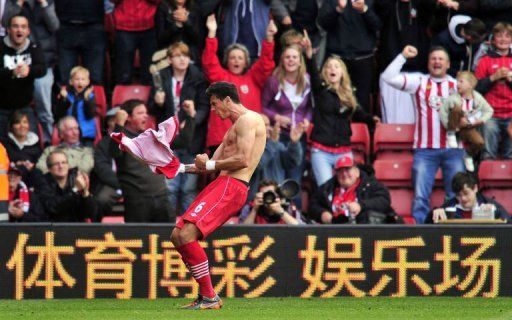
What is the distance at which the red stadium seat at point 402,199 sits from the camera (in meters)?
15.5

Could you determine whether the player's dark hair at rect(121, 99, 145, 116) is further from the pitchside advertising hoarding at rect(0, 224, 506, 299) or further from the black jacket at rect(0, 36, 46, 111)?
the black jacket at rect(0, 36, 46, 111)

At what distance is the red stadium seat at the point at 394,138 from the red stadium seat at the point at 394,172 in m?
0.33

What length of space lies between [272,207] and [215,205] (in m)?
2.50

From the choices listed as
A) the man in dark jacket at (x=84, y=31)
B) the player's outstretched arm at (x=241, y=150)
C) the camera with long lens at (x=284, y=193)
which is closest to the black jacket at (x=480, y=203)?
the camera with long lens at (x=284, y=193)

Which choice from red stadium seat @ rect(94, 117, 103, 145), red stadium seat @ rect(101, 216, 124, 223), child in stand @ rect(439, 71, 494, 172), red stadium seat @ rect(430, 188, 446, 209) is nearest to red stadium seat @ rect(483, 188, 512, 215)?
red stadium seat @ rect(430, 188, 446, 209)

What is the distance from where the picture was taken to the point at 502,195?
50.9 feet

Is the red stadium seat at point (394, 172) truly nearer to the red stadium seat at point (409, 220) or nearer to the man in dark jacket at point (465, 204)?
the red stadium seat at point (409, 220)

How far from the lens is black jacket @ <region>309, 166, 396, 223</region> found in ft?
45.0

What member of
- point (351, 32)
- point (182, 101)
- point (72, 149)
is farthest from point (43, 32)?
point (351, 32)

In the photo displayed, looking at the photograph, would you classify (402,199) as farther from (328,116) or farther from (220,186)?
(220,186)

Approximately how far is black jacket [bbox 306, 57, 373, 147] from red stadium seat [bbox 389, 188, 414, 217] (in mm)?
980

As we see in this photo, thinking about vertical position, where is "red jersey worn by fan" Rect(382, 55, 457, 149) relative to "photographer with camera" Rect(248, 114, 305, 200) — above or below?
above

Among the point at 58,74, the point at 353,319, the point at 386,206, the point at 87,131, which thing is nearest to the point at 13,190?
the point at 87,131

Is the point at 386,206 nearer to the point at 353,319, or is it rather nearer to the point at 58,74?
the point at 353,319
